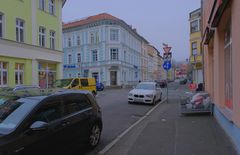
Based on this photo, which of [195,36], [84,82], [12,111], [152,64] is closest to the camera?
[12,111]

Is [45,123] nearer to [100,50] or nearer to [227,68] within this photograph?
[227,68]

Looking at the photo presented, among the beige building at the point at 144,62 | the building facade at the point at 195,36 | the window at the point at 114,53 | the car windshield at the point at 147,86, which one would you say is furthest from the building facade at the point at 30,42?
the beige building at the point at 144,62

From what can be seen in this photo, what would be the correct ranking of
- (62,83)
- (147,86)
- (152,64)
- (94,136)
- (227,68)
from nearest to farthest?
1. (94,136)
2. (227,68)
3. (147,86)
4. (62,83)
5. (152,64)

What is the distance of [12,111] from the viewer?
4941mm

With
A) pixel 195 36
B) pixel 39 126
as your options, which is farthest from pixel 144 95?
pixel 195 36

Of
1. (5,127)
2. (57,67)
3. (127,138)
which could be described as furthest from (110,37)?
(5,127)

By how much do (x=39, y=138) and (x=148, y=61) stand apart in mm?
88443

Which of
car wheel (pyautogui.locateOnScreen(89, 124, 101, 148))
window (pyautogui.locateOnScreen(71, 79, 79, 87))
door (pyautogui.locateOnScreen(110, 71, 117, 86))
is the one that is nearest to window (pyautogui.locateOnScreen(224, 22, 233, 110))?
car wheel (pyautogui.locateOnScreen(89, 124, 101, 148))

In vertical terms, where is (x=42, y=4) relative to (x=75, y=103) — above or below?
above

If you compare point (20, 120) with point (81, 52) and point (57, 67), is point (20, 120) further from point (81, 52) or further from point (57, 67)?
point (81, 52)

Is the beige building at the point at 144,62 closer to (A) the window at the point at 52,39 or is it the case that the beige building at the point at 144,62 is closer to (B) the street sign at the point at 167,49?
(A) the window at the point at 52,39

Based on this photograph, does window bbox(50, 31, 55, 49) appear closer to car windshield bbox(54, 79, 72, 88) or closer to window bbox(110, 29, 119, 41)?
car windshield bbox(54, 79, 72, 88)

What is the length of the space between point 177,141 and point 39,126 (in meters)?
4.05

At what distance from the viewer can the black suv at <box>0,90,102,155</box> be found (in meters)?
4.37
